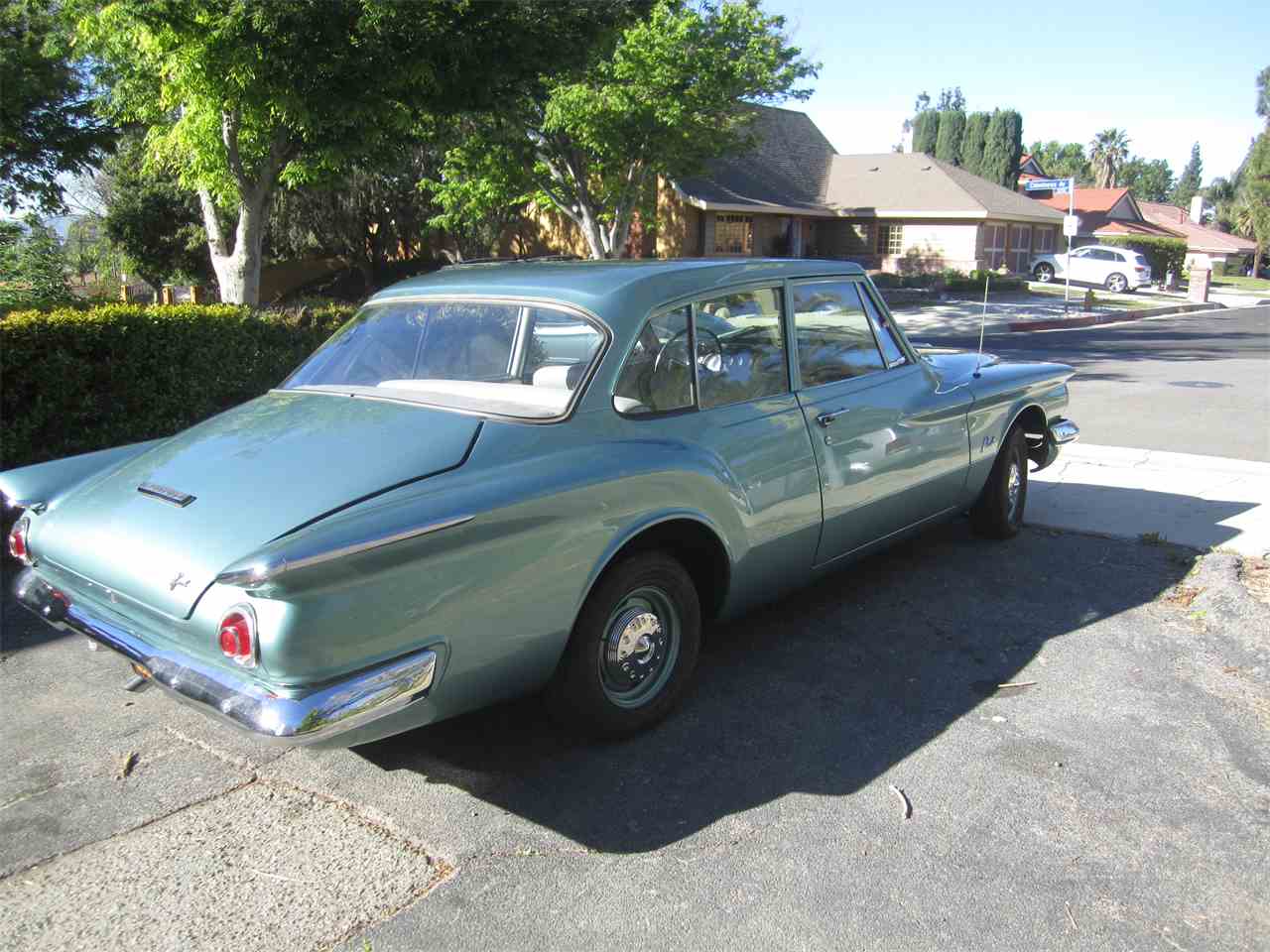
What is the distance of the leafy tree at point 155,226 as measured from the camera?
2827 cm

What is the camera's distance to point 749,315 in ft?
14.0

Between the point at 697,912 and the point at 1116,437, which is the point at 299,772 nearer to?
the point at 697,912

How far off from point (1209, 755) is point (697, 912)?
206 centimetres

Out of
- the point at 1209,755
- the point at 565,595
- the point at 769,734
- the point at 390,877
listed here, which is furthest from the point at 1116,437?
the point at 390,877

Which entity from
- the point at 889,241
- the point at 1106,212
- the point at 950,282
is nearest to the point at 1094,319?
the point at 950,282

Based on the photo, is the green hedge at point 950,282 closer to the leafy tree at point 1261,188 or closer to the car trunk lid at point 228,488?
the car trunk lid at point 228,488

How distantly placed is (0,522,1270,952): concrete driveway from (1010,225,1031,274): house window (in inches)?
1487

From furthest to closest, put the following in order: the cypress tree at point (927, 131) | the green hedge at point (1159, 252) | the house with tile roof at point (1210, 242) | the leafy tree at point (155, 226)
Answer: the house with tile roof at point (1210, 242)
the cypress tree at point (927, 131)
the green hedge at point (1159, 252)
the leafy tree at point (155, 226)

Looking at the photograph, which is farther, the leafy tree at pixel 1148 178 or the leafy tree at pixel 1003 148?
the leafy tree at pixel 1148 178

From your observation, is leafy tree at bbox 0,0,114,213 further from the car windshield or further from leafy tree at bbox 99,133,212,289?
the car windshield

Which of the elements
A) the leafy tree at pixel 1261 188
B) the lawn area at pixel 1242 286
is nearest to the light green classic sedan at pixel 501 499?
the lawn area at pixel 1242 286

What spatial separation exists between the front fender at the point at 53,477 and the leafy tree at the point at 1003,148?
5778 cm

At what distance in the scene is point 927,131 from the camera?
6016 centimetres

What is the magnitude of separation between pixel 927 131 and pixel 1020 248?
2353 cm
